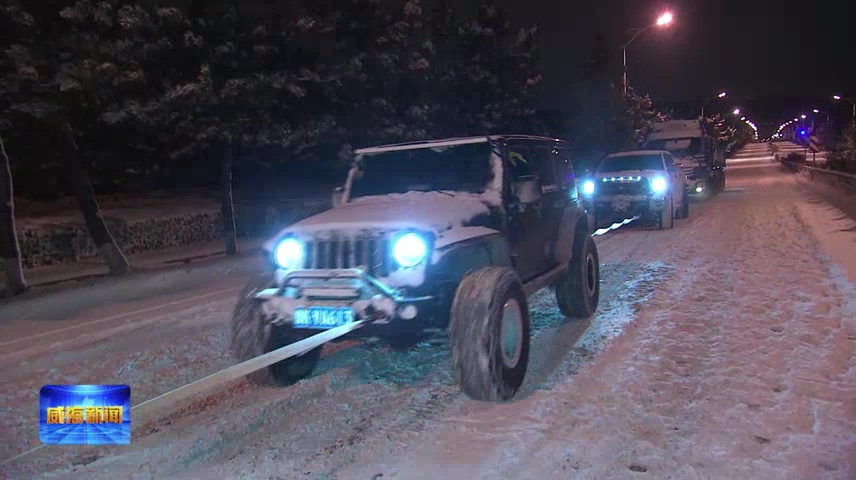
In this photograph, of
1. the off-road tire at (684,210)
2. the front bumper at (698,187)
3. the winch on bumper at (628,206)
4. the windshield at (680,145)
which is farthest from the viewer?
the windshield at (680,145)

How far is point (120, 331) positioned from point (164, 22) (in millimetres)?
6850

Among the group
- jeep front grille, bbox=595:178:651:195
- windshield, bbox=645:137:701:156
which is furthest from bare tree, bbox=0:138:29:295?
windshield, bbox=645:137:701:156

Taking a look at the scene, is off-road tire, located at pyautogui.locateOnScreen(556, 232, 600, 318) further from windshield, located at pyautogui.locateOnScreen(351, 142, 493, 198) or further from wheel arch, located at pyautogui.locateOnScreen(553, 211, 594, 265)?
windshield, located at pyautogui.locateOnScreen(351, 142, 493, 198)

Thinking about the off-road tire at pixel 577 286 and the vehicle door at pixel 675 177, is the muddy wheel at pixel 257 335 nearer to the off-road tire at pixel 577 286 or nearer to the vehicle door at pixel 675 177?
the off-road tire at pixel 577 286

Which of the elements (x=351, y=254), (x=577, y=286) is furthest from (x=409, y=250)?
(x=577, y=286)

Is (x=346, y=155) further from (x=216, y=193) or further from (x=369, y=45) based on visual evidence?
(x=216, y=193)

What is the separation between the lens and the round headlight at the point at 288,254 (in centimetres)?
543

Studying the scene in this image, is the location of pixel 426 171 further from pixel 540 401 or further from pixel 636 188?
pixel 636 188

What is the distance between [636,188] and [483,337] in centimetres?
1216

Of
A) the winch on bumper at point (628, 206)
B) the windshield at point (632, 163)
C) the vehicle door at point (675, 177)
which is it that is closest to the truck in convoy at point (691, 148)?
the vehicle door at point (675, 177)

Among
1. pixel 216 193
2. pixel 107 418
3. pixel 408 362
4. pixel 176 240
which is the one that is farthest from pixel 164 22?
pixel 216 193

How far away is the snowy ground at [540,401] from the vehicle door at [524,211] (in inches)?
34.4

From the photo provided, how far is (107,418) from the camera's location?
3.92m

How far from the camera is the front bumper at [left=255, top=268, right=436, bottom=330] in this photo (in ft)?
16.5
